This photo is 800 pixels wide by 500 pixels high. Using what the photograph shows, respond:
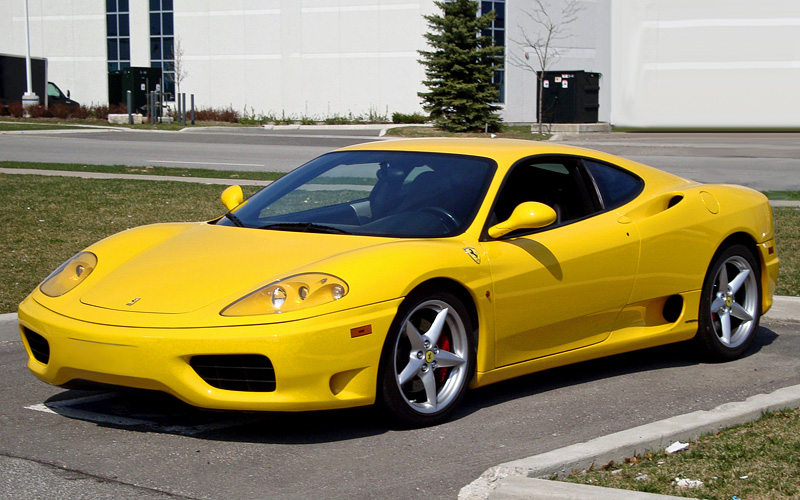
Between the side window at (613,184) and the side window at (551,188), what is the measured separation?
0.36 ft

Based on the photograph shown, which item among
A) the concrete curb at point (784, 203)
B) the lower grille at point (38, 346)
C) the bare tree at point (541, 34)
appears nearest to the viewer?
the lower grille at point (38, 346)

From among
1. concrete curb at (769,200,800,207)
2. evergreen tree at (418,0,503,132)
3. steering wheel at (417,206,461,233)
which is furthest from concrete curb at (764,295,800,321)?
evergreen tree at (418,0,503,132)

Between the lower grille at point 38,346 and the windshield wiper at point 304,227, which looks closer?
the lower grille at point 38,346

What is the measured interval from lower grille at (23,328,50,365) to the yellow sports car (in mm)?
15

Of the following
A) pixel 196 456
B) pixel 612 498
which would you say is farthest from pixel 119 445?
pixel 612 498

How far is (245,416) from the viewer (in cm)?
495

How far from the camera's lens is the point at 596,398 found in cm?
537

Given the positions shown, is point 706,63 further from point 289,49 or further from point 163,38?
point 163,38

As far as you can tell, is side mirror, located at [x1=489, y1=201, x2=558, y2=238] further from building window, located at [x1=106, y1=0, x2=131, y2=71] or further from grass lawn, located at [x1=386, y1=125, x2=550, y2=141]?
building window, located at [x1=106, y1=0, x2=131, y2=71]

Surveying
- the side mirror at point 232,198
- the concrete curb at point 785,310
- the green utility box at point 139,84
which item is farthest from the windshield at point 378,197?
the green utility box at point 139,84

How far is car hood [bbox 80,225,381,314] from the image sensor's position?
14.8ft

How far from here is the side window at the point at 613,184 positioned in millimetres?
5809

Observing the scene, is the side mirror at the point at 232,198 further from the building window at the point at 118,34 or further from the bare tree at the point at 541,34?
the building window at the point at 118,34

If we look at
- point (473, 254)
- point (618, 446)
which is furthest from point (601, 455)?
point (473, 254)
